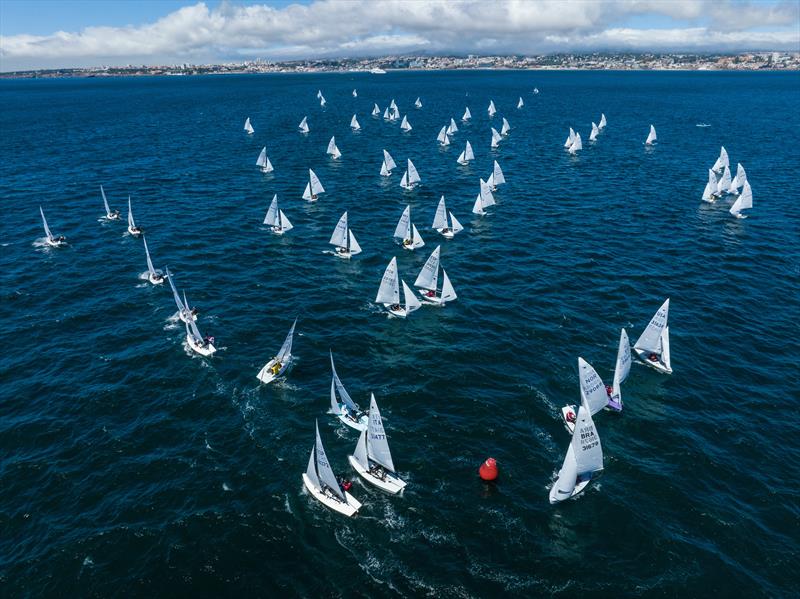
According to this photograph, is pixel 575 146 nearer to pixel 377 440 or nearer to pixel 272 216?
pixel 272 216

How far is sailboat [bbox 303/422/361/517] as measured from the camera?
38.9m

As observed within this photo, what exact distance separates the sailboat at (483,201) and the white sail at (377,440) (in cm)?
6863

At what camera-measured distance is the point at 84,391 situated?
52.7m

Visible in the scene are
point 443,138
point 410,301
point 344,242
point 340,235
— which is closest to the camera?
point 410,301

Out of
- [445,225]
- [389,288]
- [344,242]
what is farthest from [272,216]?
[389,288]

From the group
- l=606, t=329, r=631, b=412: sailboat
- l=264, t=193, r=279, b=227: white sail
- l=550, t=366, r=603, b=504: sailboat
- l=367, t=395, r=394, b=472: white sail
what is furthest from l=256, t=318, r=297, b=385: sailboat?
l=264, t=193, r=279, b=227: white sail

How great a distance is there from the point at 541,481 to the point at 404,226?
53.5m

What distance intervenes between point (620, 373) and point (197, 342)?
47.4m

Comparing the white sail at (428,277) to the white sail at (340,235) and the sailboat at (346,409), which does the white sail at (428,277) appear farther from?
the sailboat at (346,409)

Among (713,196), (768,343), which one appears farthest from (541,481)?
(713,196)

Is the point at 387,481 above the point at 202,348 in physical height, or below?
below

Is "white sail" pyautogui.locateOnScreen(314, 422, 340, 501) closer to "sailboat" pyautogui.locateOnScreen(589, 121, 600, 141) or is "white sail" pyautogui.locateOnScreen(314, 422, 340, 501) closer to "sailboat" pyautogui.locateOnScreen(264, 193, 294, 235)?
"sailboat" pyautogui.locateOnScreen(264, 193, 294, 235)

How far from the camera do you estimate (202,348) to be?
2290 inches

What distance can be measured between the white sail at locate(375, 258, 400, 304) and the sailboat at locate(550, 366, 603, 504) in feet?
105
